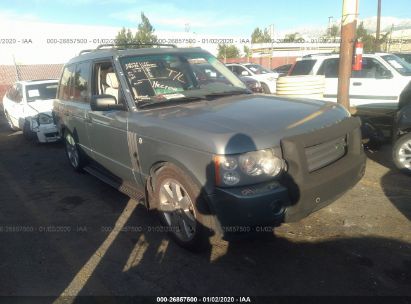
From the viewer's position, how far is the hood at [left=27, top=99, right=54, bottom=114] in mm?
8633

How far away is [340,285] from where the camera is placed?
2.83m

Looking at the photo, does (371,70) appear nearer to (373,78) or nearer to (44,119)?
(373,78)

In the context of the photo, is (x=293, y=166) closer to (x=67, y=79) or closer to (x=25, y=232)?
(x=25, y=232)

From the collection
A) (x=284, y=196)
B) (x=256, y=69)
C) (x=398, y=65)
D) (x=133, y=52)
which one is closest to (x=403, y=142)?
(x=284, y=196)

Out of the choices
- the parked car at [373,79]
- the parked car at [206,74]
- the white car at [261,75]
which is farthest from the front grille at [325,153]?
the white car at [261,75]

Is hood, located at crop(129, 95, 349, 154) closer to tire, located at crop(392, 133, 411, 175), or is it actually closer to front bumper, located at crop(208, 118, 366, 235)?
front bumper, located at crop(208, 118, 366, 235)

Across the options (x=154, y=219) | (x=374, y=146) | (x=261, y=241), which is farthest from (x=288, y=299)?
(x=374, y=146)

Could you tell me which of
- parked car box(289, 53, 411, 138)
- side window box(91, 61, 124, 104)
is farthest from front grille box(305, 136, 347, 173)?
parked car box(289, 53, 411, 138)

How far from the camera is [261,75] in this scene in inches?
623

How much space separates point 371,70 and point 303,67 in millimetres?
1732

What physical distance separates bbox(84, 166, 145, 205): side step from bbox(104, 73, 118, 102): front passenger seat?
42.8 inches

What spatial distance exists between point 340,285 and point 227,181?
1256mm

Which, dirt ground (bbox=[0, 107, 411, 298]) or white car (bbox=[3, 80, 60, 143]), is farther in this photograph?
white car (bbox=[3, 80, 60, 143])

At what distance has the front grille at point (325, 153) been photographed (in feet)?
9.92
